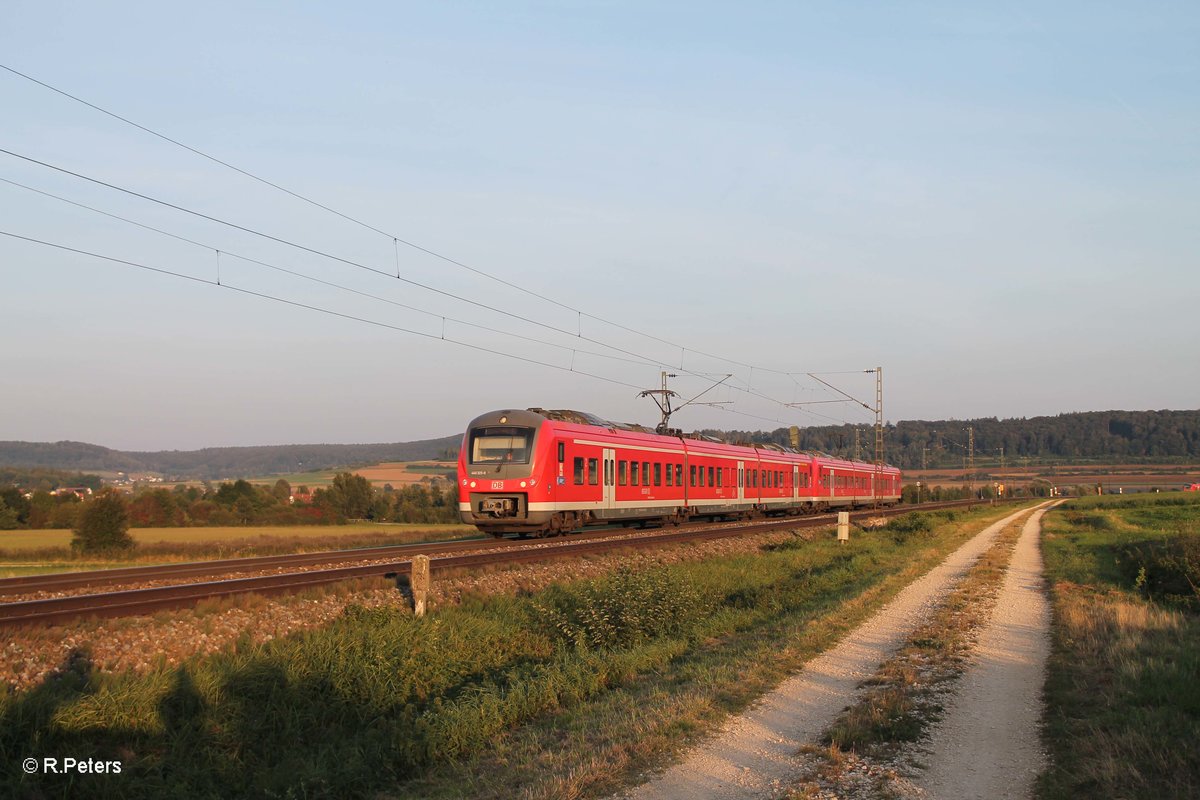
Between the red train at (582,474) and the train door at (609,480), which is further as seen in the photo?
the train door at (609,480)

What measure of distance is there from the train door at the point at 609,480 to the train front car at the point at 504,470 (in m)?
3.28

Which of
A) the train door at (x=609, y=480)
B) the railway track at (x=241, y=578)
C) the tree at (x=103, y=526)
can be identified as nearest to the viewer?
the railway track at (x=241, y=578)

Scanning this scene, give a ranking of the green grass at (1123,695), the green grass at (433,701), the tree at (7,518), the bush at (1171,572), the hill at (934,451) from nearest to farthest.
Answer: the green grass at (1123,695) → the green grass at (433,701) → the bush at (1171,572) → the tree at (7,518) → the hill at (934,451)

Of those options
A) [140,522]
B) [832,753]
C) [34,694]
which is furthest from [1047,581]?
[140,522]

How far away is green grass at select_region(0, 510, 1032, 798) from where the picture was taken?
8234 millimetres

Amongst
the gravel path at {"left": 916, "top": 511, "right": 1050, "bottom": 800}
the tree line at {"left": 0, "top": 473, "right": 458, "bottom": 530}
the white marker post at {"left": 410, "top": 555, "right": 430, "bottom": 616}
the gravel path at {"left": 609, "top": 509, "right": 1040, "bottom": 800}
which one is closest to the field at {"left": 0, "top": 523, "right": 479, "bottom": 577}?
the tree line at {"left": 0, "top": 473, "right": 458, "bottom": 530}

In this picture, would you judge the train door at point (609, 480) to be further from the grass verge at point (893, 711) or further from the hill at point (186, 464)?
the hill at point (186, 464)

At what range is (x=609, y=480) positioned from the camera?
94.8 feet

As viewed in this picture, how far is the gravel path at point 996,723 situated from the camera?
274 inches

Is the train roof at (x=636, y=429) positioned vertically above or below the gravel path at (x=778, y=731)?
above

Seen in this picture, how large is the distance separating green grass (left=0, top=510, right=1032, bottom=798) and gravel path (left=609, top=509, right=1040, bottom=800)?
0.32 m

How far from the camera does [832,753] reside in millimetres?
7566

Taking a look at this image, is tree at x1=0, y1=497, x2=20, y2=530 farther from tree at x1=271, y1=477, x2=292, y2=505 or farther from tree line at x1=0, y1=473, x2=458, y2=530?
tree at x1=271, y1=477, x2=292, y2=505

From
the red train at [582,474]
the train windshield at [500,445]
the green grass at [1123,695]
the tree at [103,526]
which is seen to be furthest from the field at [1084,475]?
the green grass at [1123,695]
